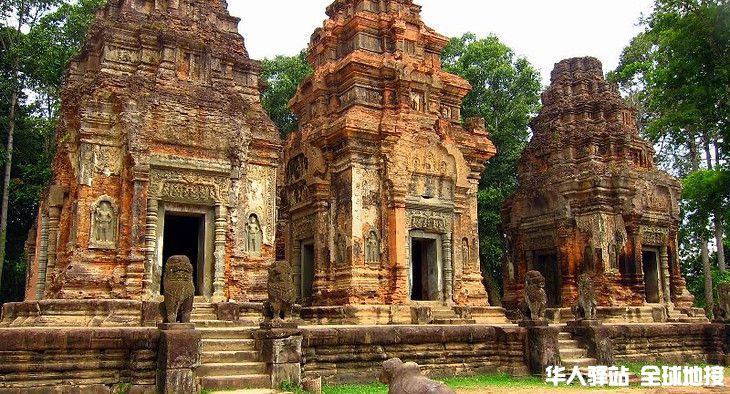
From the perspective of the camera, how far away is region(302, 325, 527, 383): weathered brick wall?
409 inches

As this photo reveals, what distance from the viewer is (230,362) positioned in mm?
9672

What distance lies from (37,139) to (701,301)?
86.6 feet

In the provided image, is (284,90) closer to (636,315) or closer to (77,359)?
(636,315)

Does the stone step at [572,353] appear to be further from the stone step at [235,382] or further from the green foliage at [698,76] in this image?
the stone step at [235,382]

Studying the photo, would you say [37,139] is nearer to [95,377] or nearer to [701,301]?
[95,377]

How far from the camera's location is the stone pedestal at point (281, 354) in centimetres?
946

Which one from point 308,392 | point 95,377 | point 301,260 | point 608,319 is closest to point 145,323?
point 95,377

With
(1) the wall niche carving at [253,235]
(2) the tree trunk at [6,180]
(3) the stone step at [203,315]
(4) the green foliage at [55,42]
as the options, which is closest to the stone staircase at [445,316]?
(1) the wall niche carving at [253,235]

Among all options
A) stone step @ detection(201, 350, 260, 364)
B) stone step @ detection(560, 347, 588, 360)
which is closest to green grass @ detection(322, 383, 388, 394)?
stone step @ detection(201, 350, 260, 364)

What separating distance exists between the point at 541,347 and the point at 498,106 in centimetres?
1573

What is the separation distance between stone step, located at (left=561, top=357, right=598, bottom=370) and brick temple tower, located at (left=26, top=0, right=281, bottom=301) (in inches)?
234

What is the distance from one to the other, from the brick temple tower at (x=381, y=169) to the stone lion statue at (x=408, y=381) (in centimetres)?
860

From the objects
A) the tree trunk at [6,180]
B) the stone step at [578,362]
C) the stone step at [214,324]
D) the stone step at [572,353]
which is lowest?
the stone step at [578,362]

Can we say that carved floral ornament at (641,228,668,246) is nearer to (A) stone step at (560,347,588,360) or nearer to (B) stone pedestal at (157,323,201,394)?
(A) stone step at (560,347,588,360)
